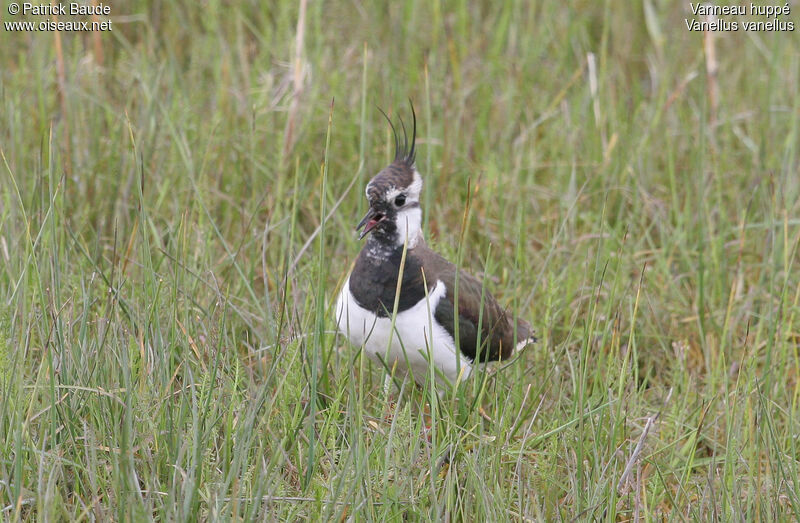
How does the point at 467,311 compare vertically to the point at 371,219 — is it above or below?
below

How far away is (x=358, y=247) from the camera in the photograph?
439cm

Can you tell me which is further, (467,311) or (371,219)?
(467,311)

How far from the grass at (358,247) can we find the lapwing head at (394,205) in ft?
0.82

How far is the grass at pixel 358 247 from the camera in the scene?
2816 millimetres

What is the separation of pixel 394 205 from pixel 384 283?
0.95 ft

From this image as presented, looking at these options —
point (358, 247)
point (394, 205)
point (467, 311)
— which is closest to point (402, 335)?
point (467, 311)

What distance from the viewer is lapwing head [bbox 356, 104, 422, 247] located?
3.60 metres

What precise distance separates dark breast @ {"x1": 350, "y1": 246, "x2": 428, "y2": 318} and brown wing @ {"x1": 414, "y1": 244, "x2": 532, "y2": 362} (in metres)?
0.06

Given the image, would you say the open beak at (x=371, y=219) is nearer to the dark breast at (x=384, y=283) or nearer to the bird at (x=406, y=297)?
the bird at (x=406, y=297)

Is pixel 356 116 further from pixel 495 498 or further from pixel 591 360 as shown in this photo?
pixel 495 498

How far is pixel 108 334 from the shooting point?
2996 millimetres

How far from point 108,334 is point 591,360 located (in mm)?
1806

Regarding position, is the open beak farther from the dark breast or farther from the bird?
the dark breast

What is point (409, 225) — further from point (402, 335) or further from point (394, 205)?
point (402, 335)
